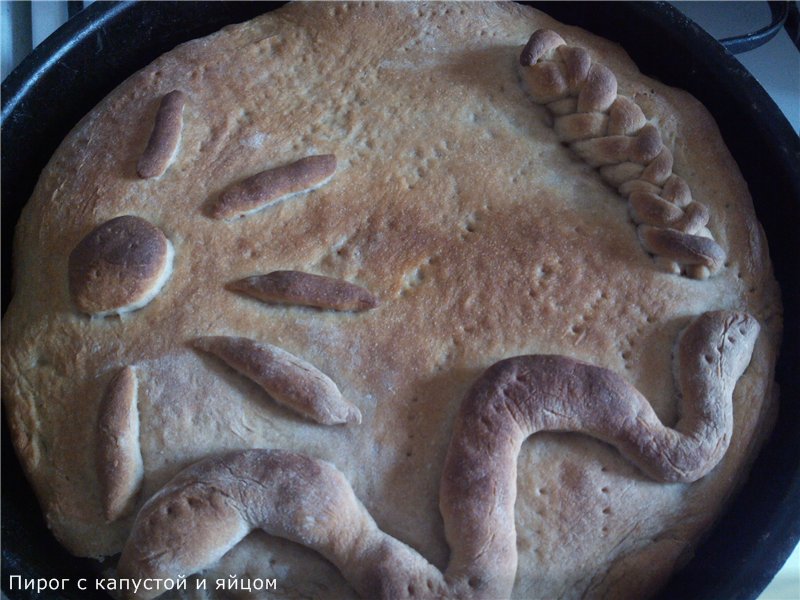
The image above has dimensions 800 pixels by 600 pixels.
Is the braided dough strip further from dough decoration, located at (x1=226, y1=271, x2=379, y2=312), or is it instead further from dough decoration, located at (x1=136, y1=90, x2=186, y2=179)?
dough decoration, located at (x1=136, y1=90, x2=186, y2=179)

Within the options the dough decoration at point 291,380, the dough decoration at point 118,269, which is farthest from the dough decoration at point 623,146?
the dough decoration at point 118,269

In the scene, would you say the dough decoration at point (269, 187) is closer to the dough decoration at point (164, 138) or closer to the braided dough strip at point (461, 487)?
the dough decoration at point (164, 138)

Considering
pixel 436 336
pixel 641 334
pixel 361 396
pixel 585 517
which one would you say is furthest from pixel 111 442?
pixel 641 334

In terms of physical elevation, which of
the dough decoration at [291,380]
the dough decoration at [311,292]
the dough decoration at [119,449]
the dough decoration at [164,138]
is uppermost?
the dough decoration at [164,138]

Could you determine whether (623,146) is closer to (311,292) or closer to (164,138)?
(311,292)

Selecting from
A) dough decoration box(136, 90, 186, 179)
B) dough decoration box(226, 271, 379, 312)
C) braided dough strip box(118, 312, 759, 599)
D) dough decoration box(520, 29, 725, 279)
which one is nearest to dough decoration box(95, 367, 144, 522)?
braided dough strip box(118, 312, 759, 599)
